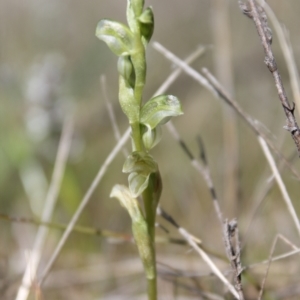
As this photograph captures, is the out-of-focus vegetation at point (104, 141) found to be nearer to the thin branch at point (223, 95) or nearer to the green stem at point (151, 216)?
the thin branch at point (223, 95)

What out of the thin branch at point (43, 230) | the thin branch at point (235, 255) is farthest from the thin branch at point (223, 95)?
the thin branch at point (43, 230)

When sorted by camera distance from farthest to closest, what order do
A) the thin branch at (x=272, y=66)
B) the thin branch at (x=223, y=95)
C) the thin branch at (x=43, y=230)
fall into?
the thin branch at (x=43, y=230) → the thin branch at (x=223, y=95) → the thin branch at (x=272, y=66)

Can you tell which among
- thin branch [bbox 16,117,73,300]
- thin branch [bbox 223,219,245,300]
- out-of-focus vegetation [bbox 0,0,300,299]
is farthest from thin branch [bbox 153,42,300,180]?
thin branch [bbox 16,117,73,300]

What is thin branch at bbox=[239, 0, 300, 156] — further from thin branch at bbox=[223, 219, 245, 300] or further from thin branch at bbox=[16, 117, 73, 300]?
thin branch at bbox=[16, 117, 73, 300]

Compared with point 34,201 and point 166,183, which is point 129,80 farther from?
point 166,183

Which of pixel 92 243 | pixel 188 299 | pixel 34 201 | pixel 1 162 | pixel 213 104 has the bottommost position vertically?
pixel 188 299

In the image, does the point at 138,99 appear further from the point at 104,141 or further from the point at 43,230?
the point at 104,141

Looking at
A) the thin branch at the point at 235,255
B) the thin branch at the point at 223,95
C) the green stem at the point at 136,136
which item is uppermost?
the thin branch at the point at 223,95

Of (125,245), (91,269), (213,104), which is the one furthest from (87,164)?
(91,269)

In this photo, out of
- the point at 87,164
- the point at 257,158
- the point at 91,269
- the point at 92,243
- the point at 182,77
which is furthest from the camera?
the point at 182,77
